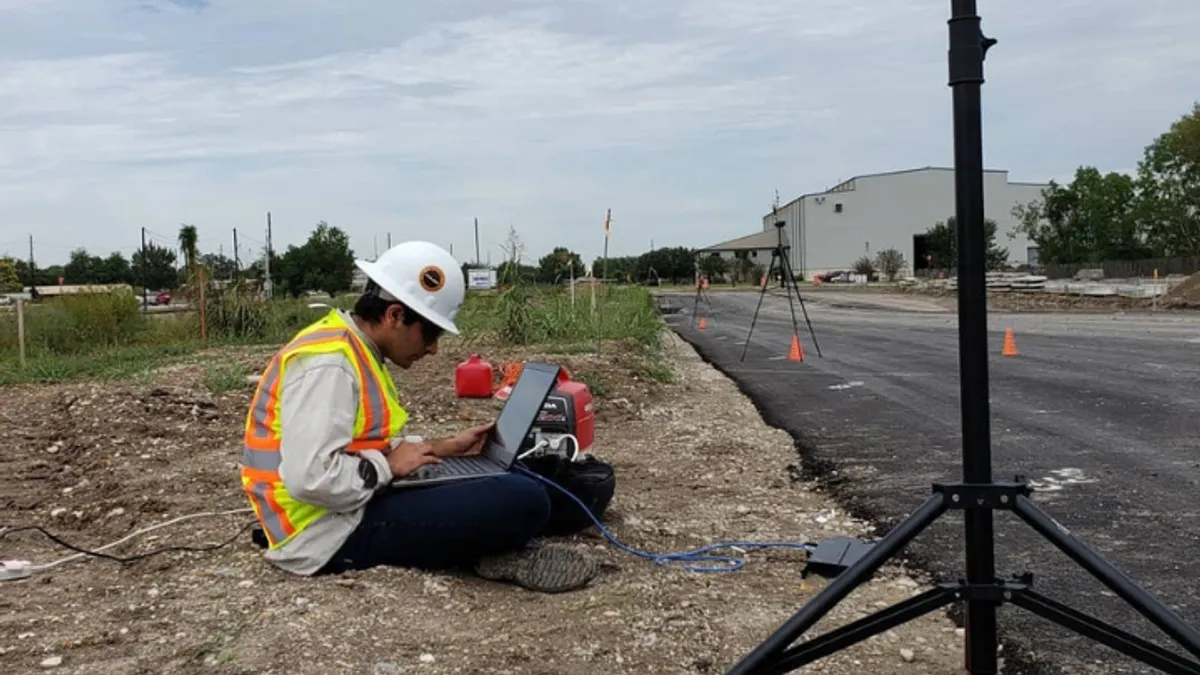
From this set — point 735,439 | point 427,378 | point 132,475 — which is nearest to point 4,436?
point 132,475

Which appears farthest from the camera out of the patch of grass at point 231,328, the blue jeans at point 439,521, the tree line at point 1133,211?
the tree line at point 1133,211

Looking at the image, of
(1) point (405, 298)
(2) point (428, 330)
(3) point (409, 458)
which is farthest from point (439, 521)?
(1) point (405, 298)

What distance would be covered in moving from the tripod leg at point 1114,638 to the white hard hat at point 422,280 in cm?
201

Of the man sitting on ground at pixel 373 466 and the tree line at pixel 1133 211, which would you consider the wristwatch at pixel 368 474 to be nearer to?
the man sitting on ground at pixel 373 466

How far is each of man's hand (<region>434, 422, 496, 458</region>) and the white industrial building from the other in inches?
3335

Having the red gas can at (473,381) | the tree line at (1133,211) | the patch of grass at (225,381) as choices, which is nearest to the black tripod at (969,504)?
the red gas can at (473,381)

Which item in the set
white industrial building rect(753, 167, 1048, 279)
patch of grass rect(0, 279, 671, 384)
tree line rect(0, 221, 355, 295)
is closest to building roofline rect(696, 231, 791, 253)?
white industrial building rect(753, 167, 1048, 279)

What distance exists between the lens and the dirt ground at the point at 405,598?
3.17m

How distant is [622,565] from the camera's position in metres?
4.25

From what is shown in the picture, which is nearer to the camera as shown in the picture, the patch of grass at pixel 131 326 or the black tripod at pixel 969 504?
the black tripod at pixel 969 504

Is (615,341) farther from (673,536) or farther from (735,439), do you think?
(673,536)

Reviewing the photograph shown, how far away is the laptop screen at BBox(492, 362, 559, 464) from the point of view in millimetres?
3980

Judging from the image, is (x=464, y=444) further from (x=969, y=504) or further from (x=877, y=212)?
(x=877, y=212)

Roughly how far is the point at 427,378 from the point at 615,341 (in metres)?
4.09
